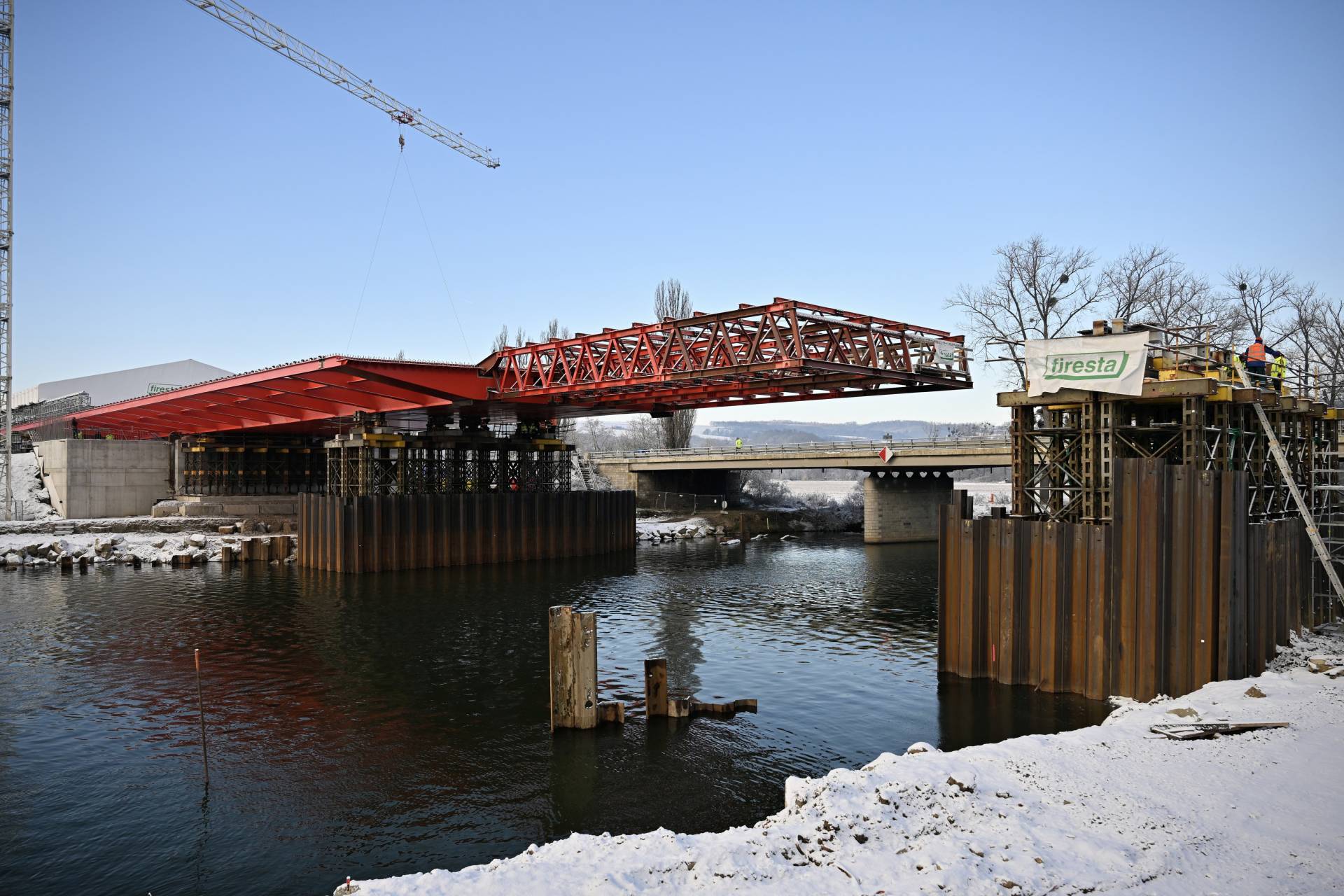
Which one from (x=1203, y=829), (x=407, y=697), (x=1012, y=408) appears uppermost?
(x=1012, y=408)

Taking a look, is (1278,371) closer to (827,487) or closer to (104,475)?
(104,475)

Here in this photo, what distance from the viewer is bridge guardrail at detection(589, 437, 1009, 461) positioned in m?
52.5

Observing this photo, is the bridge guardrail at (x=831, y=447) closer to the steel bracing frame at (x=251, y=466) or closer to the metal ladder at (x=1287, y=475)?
the steel bracing frame at (x=251, y=466)

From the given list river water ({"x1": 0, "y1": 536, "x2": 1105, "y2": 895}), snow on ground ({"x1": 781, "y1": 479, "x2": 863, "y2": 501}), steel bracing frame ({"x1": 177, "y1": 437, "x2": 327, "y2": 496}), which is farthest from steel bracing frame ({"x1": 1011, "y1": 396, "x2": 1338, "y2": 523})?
snow on ground ({"x1": 781, "y1": 479, "x2": 863, "y2": 501})

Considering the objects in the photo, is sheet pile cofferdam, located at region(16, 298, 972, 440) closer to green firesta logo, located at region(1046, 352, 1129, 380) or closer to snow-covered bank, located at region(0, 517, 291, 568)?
snow-covered bank, located at region(0, 517, 291, 568)

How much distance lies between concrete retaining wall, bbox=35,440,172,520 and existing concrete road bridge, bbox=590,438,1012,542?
36.9 metres

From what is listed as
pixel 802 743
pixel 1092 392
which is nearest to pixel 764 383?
pixel 1092 392

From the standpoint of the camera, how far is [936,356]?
29.2 meters

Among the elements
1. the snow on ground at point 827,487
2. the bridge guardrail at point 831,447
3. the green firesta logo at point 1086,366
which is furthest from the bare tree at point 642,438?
the green firesta logo at point 1086,366

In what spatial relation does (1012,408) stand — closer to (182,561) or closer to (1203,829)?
(1203,829)

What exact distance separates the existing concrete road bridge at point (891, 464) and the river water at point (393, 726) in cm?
2242

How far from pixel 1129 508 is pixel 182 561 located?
41618 millimetres

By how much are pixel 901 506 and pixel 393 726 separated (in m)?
47.4

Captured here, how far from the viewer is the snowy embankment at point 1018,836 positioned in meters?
8.69
